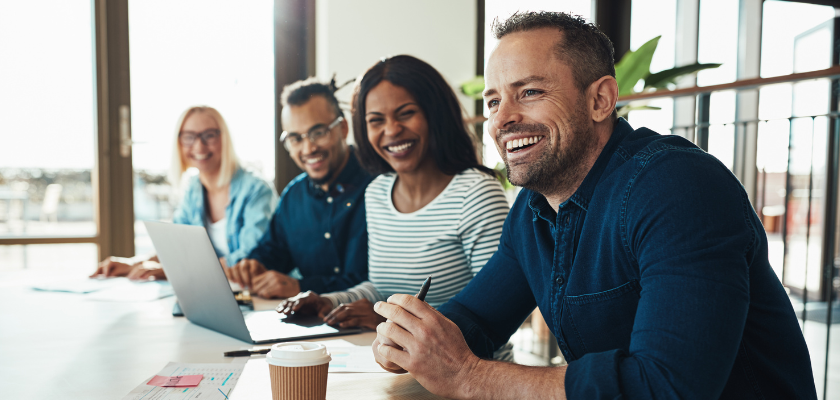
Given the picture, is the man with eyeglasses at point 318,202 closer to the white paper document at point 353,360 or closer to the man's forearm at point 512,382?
the white paper document at point 353,360

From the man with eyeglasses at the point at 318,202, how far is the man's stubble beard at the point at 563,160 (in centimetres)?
98

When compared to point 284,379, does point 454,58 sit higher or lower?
higher

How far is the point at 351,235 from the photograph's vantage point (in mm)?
1887

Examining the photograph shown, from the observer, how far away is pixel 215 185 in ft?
8.32

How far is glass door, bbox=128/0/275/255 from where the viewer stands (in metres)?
3.22

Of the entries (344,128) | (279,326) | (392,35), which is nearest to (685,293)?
(279,326)

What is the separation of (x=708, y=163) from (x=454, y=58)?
325 centimetres

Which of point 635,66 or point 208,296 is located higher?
point 635,66

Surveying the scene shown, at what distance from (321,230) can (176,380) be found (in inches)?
42.4

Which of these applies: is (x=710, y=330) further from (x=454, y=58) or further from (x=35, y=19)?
(x=35, y=19)

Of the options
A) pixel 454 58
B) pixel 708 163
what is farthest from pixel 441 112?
pixel 454 58

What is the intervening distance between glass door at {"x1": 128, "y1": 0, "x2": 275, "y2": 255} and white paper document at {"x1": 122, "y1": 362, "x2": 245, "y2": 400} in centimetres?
243

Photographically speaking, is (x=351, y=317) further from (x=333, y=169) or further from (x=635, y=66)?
(x=635, y=66)

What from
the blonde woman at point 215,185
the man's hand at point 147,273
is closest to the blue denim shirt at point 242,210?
the blonde woman at point 215,185
